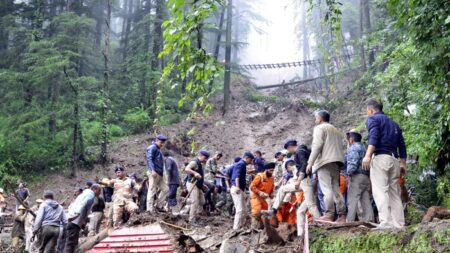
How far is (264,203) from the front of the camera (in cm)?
1045

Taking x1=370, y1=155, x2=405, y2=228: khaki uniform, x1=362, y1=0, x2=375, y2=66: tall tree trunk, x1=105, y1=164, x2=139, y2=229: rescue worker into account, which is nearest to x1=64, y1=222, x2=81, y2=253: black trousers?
x1=105, y1=164, x2=139, y2=229: rescue worker

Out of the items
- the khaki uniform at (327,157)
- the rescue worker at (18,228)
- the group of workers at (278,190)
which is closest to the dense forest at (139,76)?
the khaki uniform at (327,157)

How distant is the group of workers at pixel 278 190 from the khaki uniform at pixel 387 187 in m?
0.01

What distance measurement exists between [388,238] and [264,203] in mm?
5465

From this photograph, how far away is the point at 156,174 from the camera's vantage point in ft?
38.0

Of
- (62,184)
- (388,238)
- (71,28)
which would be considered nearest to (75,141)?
(62,184)

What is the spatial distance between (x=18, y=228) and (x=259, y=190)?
27.8 ft

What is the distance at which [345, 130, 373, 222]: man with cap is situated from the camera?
8133 millimetres

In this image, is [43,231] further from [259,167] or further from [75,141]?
[75,141]

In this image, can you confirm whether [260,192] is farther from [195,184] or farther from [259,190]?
[195,184]

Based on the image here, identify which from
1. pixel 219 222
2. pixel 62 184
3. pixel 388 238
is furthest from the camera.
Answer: pixel 62 184

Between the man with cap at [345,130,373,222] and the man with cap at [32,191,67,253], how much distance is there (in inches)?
282

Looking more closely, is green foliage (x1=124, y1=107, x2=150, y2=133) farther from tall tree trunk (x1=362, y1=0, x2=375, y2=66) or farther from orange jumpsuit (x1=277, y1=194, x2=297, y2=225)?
orange jumpsuit (x1=277, y1=194, x2=297, y2=225)

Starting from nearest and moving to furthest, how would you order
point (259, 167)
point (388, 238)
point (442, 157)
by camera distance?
point (388, 238), point (442, 157), point (259, 167)
